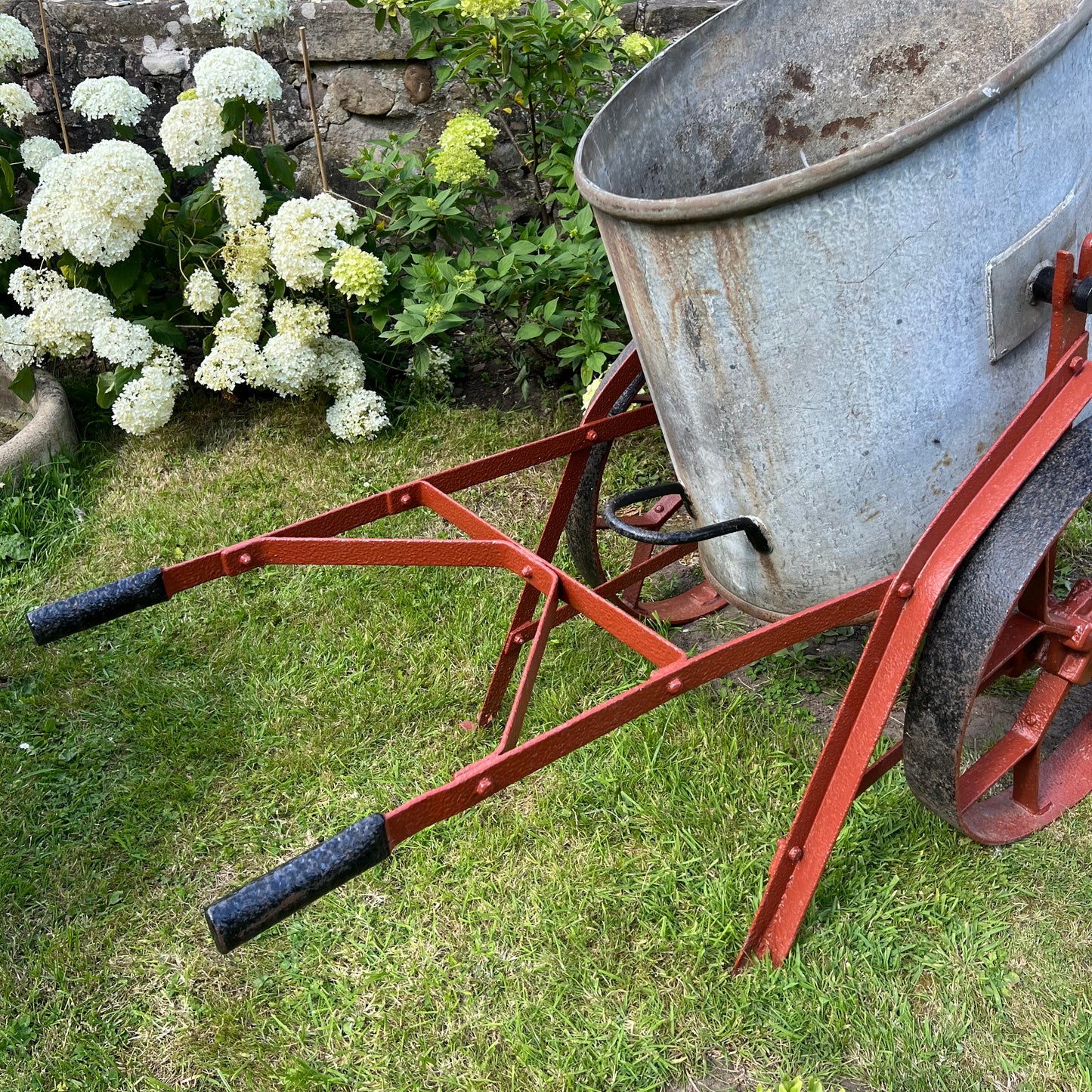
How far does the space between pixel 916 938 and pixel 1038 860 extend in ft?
0.98

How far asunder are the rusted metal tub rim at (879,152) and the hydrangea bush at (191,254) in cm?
187

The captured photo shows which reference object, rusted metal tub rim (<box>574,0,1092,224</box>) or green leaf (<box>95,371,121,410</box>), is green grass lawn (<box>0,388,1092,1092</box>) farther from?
rusted metal tub rim (<box>574,0,1092,224</box>)

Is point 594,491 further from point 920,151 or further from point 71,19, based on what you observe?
point 71,19

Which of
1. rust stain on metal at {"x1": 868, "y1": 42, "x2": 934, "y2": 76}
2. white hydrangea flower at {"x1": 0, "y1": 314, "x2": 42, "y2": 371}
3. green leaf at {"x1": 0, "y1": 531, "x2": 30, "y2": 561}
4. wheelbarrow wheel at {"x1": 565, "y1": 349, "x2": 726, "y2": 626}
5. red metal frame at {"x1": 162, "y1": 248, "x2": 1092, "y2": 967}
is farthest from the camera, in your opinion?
white hydrangea flower at {"x1": 0, "y1": 314, "x2": 42, "y2": 371}

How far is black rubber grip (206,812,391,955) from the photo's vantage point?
1376mm

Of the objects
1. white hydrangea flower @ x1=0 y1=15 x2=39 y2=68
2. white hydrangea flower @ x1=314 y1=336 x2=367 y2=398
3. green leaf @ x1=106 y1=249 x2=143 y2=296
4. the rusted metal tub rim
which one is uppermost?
white hydrangea flower @ x1=0 y1=15 x2=39 y2=68

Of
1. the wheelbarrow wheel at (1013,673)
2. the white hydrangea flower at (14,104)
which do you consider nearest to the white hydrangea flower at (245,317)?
the white hydrangea flower at (14,104)

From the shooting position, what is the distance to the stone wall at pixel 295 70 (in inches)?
151

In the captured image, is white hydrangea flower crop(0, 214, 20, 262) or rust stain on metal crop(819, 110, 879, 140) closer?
rust stain on metal crop(819, 110, 879, 140)

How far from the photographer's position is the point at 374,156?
4.04 meters

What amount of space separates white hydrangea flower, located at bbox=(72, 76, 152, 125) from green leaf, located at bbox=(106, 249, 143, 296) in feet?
1.50

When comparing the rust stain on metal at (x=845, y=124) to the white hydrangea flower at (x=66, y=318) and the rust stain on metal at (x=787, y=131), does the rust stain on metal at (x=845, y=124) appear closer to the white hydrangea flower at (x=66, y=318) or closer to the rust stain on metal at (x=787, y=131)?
the rust stain on metal at (x=787, y=131)

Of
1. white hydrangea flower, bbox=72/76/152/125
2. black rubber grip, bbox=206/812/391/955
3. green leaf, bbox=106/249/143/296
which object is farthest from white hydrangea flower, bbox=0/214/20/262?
black rubber grip, bbox=206/812/391/955

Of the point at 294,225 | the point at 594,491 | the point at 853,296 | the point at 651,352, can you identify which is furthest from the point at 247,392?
the point at 853,296
